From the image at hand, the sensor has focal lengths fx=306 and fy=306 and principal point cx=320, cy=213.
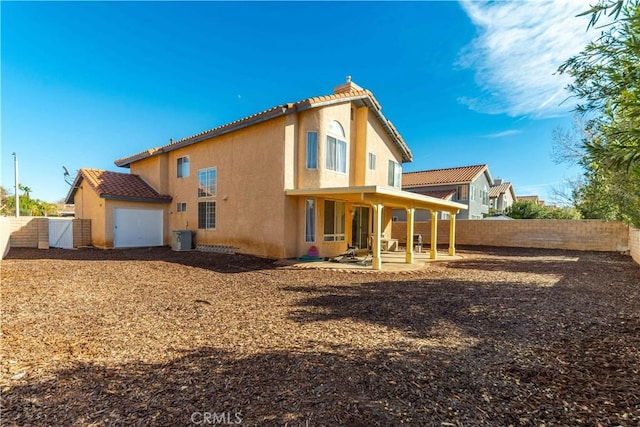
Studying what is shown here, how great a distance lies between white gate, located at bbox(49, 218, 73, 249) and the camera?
16734mm

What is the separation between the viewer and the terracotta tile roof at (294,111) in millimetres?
12219

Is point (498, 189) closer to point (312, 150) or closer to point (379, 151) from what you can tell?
point (379, 151)

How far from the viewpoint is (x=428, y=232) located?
24.0 meters

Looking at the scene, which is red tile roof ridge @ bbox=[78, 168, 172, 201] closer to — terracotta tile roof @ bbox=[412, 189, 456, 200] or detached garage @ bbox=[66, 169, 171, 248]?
detached garage @ bbox=[66, 169, 171, 248]

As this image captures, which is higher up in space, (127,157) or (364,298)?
(127,157)

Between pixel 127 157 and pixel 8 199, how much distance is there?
26552 mm

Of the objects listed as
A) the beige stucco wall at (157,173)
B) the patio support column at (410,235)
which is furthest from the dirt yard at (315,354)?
the beige stucco wall at (157,173)

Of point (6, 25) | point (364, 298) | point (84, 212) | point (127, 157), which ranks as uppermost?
point (6, 25)

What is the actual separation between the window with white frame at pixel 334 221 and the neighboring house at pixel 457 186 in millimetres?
14694

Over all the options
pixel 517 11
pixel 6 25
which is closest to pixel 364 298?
pixel 517 11

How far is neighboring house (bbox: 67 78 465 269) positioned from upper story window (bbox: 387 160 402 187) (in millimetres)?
63

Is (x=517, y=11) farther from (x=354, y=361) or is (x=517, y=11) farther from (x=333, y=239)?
(x=333, y=239)

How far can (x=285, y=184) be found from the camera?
40.6 feet

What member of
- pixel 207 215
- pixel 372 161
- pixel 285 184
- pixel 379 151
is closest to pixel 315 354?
pixel 285 184
